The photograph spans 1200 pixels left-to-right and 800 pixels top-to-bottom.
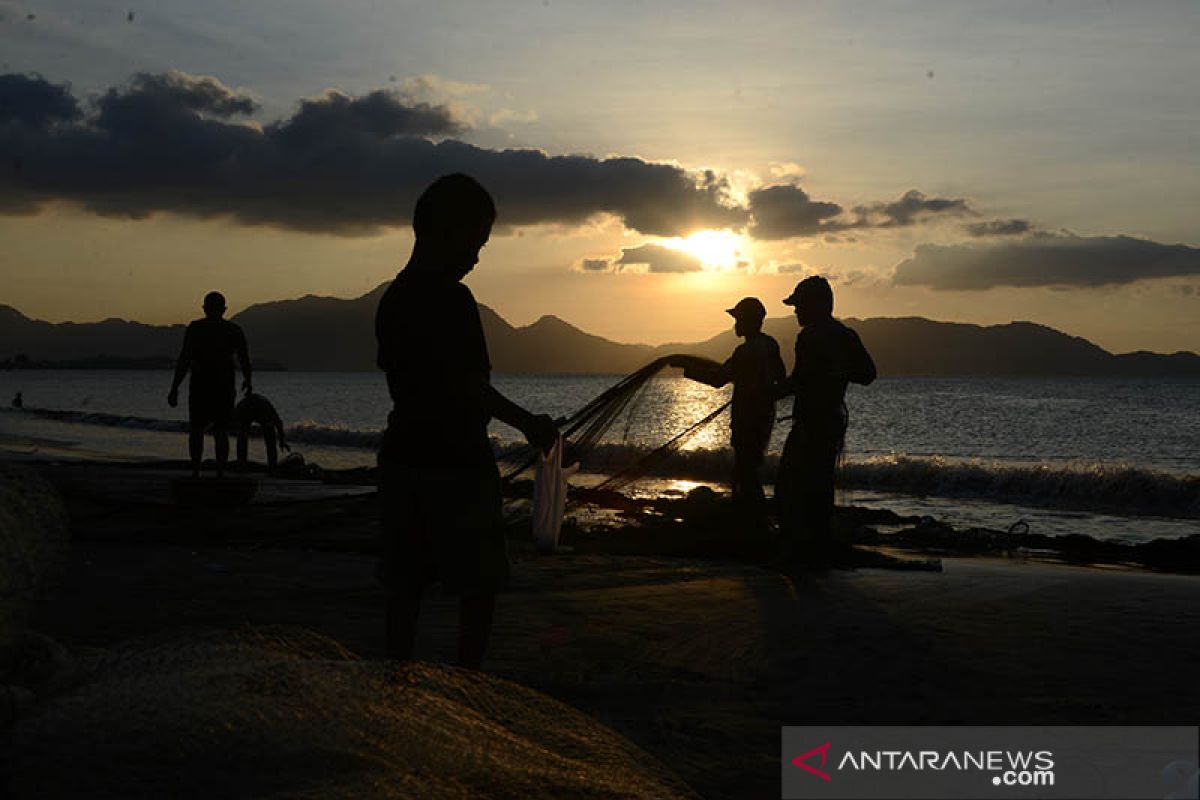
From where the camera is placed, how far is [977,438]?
185 feet

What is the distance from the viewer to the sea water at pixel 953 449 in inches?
738

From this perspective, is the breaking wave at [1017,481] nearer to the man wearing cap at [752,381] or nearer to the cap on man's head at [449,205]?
the man wearing cap at [752,381]

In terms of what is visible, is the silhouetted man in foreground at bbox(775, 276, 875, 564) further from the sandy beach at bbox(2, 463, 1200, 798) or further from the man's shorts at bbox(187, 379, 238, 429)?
the man's shorts at bbox(187, 379, 238, 429)

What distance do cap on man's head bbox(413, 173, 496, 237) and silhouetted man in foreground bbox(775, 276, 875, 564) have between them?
5047mm

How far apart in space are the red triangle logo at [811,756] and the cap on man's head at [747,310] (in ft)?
22.5

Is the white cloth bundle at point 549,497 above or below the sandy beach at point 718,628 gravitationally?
above

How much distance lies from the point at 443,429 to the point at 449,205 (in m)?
0.90

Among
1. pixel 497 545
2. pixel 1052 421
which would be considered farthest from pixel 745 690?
pixel 1052 421

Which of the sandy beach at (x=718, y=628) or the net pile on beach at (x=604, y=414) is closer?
the sandy beach at (x=718, y=628)

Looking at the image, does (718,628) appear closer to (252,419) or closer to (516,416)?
(516,416)

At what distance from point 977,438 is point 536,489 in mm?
54815

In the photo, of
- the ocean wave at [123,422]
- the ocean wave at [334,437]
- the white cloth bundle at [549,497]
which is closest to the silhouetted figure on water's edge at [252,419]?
the white cloth bundle at [549,497]

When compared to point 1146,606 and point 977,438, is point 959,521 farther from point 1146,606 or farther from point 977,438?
point 977,438

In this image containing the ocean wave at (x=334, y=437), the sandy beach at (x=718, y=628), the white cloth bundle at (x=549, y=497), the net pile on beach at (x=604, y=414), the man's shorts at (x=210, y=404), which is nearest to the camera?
the sandy beach at (x=718, y=628)
